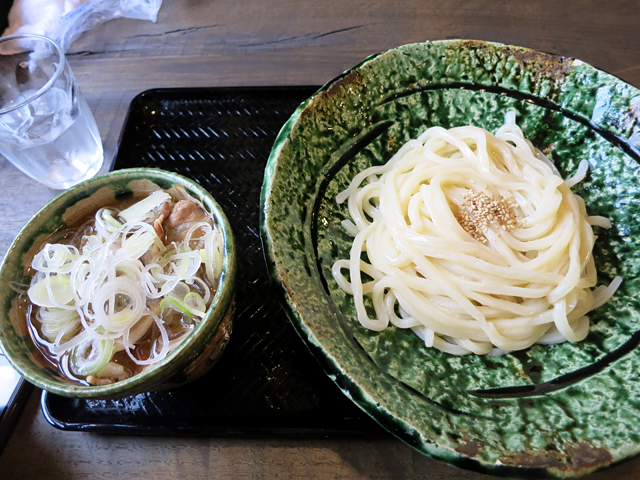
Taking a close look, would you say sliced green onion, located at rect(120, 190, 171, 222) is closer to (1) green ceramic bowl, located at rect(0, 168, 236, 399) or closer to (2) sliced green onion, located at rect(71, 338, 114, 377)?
(1) green ceramic bowl, located at rect(0, 168, 236, 399)

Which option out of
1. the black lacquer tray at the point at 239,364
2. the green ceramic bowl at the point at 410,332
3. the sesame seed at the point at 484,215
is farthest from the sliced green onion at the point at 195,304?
the sesame seed at the point at 484,215

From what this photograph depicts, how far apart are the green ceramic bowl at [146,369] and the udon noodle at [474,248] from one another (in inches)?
19.2

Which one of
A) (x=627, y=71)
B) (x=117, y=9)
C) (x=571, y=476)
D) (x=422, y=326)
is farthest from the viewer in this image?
(x=117, y=9)

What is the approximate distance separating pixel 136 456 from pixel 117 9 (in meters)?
3.04

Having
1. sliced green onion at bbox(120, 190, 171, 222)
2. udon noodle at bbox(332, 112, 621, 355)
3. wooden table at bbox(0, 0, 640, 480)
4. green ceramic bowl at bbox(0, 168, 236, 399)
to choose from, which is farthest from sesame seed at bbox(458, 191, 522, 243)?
wooden table at bbox(0, 0, 640, 480)

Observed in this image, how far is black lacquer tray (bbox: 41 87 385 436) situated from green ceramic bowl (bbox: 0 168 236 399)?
0.45 feet

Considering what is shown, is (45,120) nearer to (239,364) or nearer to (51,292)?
(51,292)

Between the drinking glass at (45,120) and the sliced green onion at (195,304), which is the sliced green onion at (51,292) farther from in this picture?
the drinking glass at (45,120)

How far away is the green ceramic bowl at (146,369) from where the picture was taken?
113 cm

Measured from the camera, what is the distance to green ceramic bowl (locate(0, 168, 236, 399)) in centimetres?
113

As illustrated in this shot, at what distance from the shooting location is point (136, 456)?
1449 mm

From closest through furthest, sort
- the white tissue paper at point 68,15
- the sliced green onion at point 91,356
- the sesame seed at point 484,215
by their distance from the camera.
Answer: the sliced green onion at point 91,356 → the sesame seed at point 484,215 → the white tissue paper at point 68,15

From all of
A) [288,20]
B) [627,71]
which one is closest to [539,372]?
[627,71]

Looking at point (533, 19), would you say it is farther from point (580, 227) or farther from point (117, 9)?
point (117, 9)
